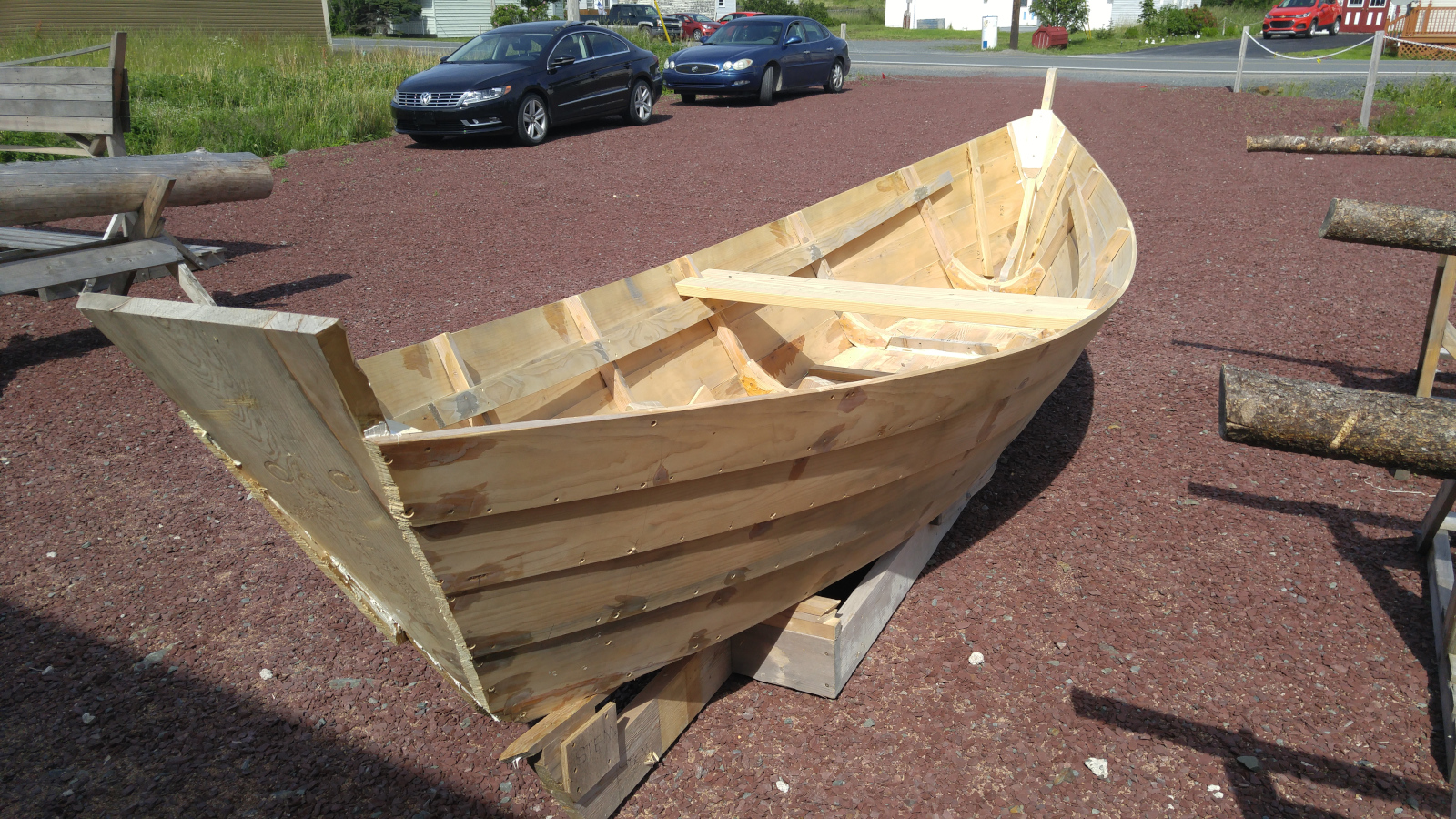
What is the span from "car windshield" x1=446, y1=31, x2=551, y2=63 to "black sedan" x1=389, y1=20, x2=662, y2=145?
0.04 feet

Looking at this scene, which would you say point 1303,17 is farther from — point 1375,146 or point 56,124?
point 56,124

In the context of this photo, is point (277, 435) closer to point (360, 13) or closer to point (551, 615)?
point (551, 615)

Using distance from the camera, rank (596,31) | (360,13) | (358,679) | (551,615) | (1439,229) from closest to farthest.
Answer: (551,615)
(358,679)
(1439,229)
(596,31)
(360,13)

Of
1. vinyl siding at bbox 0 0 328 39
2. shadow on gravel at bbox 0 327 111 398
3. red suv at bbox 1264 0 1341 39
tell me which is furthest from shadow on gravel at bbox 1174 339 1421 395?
red suv at bbox 1264 0 1341 39

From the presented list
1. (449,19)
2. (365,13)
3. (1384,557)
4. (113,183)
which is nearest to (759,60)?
(113,183)

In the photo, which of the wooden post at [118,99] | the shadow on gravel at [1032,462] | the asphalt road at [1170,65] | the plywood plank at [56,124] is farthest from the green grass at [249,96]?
the shadow on gravel at [1032,462]

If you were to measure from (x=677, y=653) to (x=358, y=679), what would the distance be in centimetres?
120

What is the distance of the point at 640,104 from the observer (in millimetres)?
13602

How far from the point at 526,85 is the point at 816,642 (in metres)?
10.5

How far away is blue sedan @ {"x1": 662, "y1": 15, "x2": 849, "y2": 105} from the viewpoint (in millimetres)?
15297

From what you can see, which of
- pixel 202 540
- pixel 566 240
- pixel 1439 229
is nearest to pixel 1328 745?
pixel 1439 229

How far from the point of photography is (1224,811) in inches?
95.2

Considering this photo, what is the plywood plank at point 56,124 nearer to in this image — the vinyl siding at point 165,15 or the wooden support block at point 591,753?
the wooden support block at point 591,753

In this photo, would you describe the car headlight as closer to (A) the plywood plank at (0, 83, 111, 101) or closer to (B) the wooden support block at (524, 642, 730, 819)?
(A) the plywood plank at (0, 83, 111, 101)
